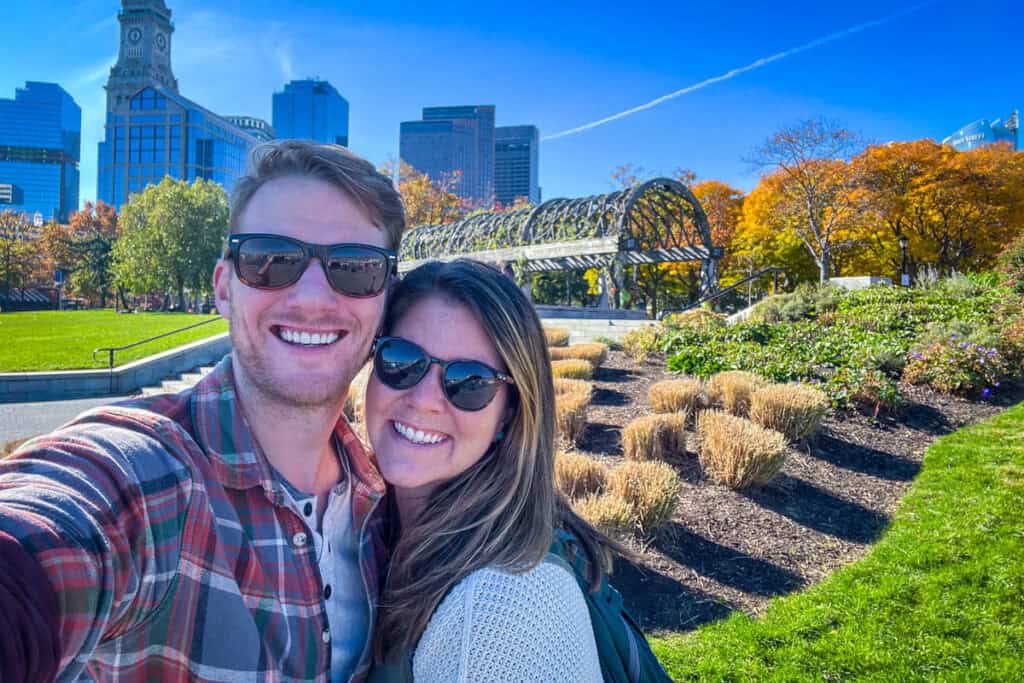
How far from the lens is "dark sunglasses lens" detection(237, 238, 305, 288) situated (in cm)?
161

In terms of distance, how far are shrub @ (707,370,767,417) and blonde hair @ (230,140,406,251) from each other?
20.8ft

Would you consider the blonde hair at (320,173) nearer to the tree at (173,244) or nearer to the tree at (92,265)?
the tree at (173,244)

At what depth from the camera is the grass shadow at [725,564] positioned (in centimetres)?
409

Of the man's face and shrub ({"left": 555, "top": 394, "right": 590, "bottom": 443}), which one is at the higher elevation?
the man's face

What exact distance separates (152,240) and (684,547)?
120 ft

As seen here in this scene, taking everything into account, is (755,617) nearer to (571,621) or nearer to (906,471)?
(571,621)

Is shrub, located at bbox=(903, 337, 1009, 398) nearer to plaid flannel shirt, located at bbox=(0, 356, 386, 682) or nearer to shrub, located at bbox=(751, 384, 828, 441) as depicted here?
shrub, located at bbox=(751, 384, 828, 441)

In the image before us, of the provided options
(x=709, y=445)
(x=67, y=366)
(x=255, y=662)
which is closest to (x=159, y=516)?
(x=255, y=662)

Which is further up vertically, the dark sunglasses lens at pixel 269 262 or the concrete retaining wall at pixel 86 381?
the dark sunglasses lens at pixel 269 262

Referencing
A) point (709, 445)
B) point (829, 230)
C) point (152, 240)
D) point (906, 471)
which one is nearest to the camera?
point (709, 445)

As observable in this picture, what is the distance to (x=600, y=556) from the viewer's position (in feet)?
5.75

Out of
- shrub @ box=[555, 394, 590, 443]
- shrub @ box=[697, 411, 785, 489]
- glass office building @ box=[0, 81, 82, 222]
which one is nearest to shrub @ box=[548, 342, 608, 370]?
shrub @ box=[555, 394, 590, 443]

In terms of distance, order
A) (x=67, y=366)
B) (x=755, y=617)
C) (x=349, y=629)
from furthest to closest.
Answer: (x=67, y=366)
(x=755, y=617)
(x=349, y=629)

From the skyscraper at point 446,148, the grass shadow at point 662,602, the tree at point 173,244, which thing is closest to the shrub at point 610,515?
the grass shadow at point 662,602
